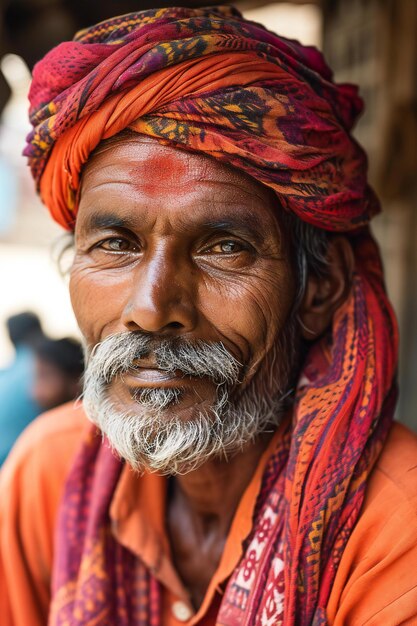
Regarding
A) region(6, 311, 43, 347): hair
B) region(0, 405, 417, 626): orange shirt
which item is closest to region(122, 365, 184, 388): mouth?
region(0, 405, 417, 626): orange shirt

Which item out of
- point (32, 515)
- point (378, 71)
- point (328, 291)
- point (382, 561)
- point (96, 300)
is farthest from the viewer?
point (378, 71)

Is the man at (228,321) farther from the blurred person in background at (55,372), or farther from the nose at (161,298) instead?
the blurred person in background at (55,372)

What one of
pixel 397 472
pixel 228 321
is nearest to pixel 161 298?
pixel 228 321

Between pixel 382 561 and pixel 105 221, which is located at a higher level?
pixel 105 221

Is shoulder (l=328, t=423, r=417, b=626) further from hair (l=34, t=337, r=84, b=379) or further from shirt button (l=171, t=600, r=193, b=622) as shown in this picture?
hair (l=34, t=337, r=84, b=379)

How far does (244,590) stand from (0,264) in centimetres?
873

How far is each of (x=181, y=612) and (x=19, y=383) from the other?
8.46ft

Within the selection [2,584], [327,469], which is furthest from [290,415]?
[2,584]

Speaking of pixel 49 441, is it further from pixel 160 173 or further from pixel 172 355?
pixel 160 173

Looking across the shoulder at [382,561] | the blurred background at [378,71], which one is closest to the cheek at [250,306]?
the shoulder at [382,561]

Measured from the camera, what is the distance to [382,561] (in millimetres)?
1581

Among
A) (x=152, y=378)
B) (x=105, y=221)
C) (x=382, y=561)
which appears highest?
(x=105, y=221)

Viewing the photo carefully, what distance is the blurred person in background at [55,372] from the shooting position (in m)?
4.17

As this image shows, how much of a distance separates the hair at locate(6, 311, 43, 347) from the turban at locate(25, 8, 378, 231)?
286cm
